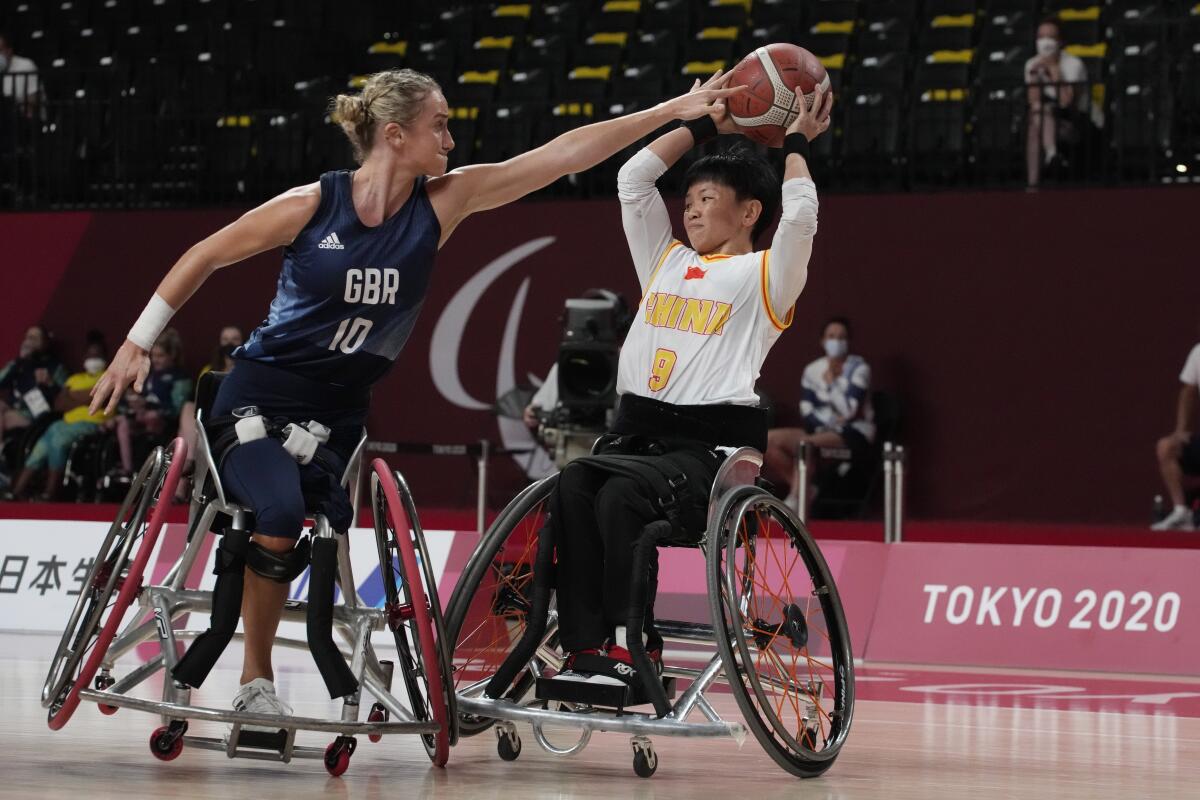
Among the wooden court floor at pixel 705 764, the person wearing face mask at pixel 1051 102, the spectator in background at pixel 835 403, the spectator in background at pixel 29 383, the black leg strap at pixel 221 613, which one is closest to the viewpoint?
the wooden court floor at pixel 705 764

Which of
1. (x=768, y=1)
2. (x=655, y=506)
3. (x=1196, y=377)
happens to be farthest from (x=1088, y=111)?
(x=655, y=506)

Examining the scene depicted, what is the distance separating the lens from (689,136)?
186 inches

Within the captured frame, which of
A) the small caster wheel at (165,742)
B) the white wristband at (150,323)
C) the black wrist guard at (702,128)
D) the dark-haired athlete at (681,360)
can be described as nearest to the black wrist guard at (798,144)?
the dark-haired athlete at (681,360)

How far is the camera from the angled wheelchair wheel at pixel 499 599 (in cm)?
433

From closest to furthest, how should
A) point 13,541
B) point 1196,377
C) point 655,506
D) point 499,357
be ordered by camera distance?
point 655,506 < point 13,541 < point 1196,377 < point 499,357

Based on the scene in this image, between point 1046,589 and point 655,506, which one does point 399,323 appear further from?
point 1046,589

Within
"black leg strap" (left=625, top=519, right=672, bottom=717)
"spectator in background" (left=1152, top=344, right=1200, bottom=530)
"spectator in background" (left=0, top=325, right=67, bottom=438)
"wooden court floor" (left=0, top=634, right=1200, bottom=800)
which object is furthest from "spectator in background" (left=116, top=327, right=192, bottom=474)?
"black leg strap" (left=625, top=519, right=672, bottom=717)

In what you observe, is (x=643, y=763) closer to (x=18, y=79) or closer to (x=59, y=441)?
(x=59, y=441)

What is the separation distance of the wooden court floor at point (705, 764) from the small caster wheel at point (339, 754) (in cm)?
3

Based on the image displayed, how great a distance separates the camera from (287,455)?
4.20 m

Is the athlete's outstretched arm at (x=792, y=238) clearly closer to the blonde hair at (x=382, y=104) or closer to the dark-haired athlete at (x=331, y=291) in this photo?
the dark-haired athlete at (x=331, y=291)

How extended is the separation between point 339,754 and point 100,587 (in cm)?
71

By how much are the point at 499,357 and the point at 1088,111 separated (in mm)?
4486

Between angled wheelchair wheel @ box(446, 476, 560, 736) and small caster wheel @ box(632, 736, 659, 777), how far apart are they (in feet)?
1.07
